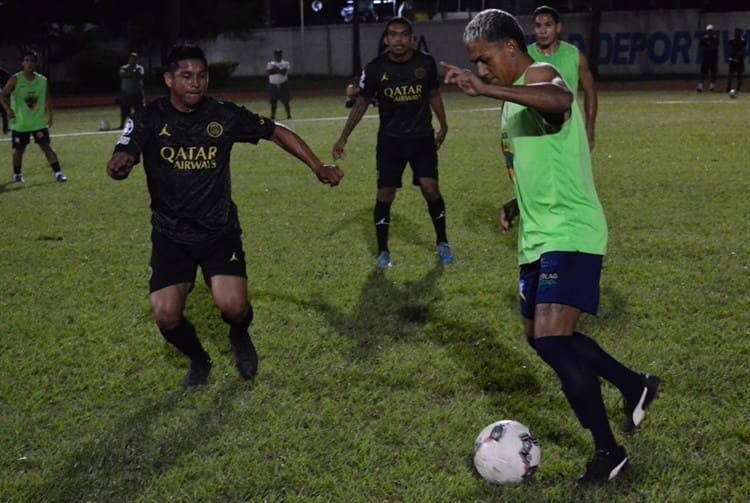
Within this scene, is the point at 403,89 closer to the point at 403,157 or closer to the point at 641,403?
the point at 403,157

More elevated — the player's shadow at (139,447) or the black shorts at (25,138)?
the black shorts at (25,138)

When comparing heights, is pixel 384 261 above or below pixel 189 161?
below

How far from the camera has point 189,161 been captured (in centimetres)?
526

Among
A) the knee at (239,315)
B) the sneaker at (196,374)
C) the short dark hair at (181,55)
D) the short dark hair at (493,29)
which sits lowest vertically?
the sneaker at (196,374)

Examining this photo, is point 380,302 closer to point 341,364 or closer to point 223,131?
point 341,364

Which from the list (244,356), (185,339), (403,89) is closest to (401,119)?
(403,89)

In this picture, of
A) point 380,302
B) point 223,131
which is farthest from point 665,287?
point 223,131


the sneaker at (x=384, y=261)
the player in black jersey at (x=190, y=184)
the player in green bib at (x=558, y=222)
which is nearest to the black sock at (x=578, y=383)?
the player in green bib at (x=558, y=222)

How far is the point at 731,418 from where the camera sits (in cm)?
483

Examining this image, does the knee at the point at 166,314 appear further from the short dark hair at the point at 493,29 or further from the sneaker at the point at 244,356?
the short dark hair at the point at 493,29

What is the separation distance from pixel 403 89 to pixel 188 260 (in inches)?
145

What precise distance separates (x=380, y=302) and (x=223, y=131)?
8.10ft

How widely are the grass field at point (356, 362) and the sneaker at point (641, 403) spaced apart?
0.15 metres

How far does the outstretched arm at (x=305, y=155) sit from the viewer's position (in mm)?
5461
